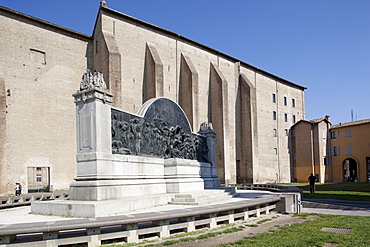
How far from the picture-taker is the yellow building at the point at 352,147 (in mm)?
40062

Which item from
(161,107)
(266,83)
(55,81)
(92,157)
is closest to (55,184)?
(55,81)

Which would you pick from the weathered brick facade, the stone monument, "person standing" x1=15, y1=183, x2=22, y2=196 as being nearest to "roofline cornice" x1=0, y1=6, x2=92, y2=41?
the weathered brick facade

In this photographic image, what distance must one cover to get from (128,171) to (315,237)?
599cm

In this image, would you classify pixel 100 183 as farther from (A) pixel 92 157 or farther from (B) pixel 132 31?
(B) pixel 132 31

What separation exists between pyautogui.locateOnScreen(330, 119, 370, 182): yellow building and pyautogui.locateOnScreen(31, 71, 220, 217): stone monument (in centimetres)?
3379

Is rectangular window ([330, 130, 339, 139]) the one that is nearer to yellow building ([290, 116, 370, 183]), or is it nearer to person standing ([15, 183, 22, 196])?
yellow building ([290, 116, 370, 183])

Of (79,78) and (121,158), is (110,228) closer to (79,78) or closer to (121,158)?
(121,158)

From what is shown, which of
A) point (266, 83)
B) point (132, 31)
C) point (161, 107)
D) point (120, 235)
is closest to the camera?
point (120, 235)

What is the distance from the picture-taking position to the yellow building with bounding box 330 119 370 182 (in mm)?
40062

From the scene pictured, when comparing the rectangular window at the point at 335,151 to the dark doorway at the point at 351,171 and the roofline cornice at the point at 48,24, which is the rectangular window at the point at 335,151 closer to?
the dark doorway at the point at 351,171

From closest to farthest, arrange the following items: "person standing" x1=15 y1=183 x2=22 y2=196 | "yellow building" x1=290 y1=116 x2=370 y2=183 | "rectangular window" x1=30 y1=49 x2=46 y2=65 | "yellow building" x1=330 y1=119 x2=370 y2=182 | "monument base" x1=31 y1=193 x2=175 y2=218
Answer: "monument base" x1=31 y1=193 x2=175 y2=218 < "person standing" x1=15 y1=183 x2=22 y2=196 < "rectangular window" x1=30 y1=49 x2=46 y2=65 < "yellow building" x1=330 y1=119 x2=370 y2=182 < "yellow building" x1=290 y1=116 x2=370 y2=183

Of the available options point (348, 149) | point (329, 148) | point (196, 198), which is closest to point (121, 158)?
point (196, 198)

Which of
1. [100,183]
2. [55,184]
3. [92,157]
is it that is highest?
[92,157]

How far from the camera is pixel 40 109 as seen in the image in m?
22.8
